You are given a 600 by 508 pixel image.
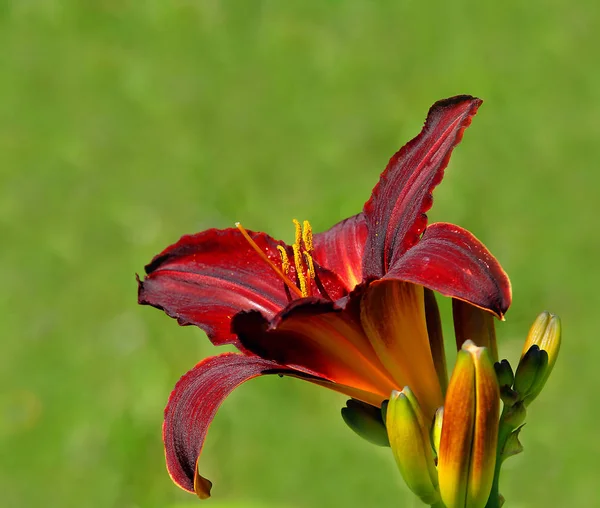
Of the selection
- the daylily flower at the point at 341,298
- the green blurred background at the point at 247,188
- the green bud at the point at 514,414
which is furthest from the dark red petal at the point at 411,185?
the green blurred background at the point at 247,188

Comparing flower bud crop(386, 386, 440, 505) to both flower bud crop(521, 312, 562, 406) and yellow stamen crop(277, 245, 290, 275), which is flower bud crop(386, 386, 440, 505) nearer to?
flower bud crop(521, 312, 562, 406)

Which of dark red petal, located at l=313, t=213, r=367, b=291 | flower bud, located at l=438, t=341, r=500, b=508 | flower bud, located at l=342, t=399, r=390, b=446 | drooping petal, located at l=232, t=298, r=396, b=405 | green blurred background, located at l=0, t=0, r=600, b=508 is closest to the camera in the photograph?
flower bud, located at l=438, t=341, r=500, b=508

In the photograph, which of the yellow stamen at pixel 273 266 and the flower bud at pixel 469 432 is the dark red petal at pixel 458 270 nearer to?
the flower bud at pixel 469 432

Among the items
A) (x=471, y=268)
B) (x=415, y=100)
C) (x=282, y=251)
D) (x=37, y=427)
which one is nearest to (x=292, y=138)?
(x=415, y=100)

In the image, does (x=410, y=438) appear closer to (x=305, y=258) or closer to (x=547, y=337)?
(x=547, y=337)

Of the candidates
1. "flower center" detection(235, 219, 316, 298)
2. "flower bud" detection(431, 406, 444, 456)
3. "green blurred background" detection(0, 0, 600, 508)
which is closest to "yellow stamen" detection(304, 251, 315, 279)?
"flower center" detection(235, 219, 316, 298)
